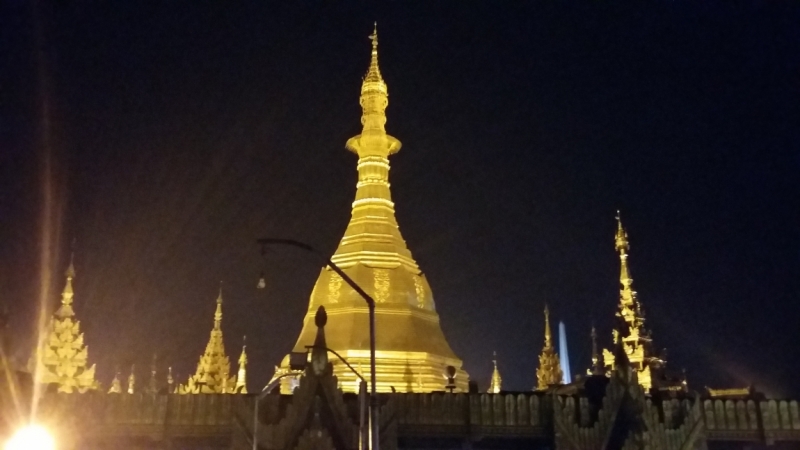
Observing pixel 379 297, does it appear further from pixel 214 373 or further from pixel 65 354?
pixel 65 354

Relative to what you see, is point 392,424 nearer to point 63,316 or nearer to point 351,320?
point 351,320

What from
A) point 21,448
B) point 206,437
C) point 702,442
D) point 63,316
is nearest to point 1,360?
point 21,448

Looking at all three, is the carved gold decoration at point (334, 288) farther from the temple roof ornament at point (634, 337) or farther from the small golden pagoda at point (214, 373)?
the temple roof ornament at point (634, 337)

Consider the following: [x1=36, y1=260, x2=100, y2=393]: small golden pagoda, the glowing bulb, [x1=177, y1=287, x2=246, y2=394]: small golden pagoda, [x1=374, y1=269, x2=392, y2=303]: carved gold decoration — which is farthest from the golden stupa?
the glowing bulb

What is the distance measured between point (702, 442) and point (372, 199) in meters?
22.6

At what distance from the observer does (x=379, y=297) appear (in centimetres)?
3591

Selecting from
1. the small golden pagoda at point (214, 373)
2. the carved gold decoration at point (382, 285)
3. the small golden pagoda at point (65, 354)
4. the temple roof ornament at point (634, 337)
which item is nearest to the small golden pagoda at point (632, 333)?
the temple roof ornament at point (634, 337)

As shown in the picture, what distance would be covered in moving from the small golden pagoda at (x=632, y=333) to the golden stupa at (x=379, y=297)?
740 centimetres

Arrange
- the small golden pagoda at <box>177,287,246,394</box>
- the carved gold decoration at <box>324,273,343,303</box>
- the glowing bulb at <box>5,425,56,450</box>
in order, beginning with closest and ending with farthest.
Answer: the glowing bulb at <box>5,425,56,450</box>, the carved gold decoration at <box>324,273,343,303</box>, the small golden pagoda at <box>177,287,246,394</box>

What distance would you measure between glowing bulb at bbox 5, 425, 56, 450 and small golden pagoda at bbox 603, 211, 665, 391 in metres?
20.2

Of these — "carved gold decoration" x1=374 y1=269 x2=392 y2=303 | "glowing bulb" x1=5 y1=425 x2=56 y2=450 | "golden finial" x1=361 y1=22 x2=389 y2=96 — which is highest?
"golden finial" x1=361 y1=22 x2=389 y2=96

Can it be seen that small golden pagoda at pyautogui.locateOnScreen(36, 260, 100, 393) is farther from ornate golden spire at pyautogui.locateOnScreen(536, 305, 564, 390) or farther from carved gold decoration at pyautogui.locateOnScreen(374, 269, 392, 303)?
ornate golden spire at pyautogui.locateOnScreen(536, 305, 564, 390)

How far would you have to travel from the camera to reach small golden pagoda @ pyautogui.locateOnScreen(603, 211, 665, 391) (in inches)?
1287

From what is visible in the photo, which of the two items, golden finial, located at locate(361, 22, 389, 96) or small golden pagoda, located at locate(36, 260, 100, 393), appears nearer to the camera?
small golden pagoda, located at locate(36, 260, 100, 393)
